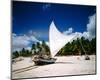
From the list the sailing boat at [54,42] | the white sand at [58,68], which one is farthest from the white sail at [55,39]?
the white sand at [58,68]

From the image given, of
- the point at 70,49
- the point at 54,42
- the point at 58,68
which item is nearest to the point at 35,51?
the point at 54,42

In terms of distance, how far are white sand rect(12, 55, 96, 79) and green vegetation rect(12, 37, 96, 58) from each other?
7 cm

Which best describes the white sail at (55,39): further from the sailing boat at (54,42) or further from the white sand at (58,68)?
the white sand at (58,68)

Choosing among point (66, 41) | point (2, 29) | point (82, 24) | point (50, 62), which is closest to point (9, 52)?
point (2, 29)

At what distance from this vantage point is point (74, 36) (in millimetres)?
2715

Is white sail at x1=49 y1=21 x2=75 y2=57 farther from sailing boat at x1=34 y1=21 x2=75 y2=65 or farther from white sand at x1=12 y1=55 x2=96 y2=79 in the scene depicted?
white sand at x1=12 y1=55 x2=96 y2=79

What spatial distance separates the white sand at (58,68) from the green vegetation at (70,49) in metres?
0.07

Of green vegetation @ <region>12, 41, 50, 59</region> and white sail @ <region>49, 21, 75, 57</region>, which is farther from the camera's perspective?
white sail @ <region>49, 21, 75, 57</region>

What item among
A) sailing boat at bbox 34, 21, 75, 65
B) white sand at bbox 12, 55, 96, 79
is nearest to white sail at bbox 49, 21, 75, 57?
sailing boat at bbox 34, 21, 75, 65

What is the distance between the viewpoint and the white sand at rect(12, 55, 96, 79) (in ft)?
8.12

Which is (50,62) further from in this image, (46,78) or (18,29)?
(18,29)

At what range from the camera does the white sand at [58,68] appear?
2.47 metres

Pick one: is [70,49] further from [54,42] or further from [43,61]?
[43,61]

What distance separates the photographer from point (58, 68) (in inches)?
103
